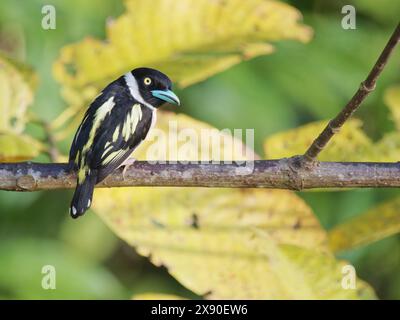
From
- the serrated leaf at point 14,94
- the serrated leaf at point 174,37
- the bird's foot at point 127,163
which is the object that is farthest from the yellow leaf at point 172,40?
the bird's foot at point 127,163

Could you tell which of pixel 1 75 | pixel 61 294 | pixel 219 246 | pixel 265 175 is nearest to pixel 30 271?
pixel 61 294

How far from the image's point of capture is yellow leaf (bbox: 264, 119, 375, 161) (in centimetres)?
251

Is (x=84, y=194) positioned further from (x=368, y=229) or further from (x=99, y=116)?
(x=368, y=229)

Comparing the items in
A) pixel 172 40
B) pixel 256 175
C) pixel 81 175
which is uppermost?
pixel 172 40

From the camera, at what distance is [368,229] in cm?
236

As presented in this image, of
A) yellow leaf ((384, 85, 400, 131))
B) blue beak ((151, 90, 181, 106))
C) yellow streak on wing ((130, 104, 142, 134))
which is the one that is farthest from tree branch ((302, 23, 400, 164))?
blue beak ((151, 90, 181, 106))

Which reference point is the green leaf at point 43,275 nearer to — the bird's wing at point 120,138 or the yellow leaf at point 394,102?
the bird's wing at point 120,138

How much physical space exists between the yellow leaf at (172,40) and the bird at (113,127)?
0.10m

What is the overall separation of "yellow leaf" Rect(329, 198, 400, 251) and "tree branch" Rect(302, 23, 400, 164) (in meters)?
0.30

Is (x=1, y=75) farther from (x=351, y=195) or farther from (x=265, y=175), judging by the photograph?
(x=351, y=195)

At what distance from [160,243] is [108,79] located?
2.18 ft

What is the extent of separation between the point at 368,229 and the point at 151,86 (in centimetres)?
114

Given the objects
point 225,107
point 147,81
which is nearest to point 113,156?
point 147,81

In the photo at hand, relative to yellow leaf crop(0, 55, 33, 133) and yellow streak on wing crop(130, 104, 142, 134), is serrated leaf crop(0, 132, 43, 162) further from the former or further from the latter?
yellow streak on wing crop(130, 104, 142, 134)
